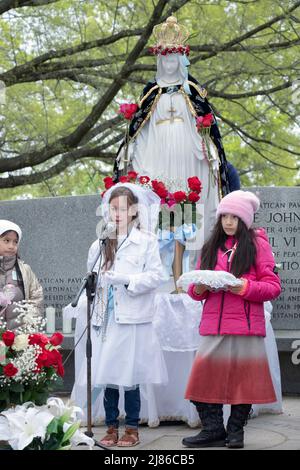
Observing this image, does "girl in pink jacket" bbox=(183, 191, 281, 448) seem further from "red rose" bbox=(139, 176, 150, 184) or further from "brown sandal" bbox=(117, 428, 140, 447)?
"red rose" bbox=(139, 176, 150, 184)

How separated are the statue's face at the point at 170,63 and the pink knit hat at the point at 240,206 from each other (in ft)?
6.99

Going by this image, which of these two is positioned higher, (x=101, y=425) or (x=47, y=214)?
(x=47, y=214)

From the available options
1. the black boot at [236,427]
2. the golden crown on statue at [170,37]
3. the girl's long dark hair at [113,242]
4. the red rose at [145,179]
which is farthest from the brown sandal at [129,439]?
the golden crown on statue at [170,37]

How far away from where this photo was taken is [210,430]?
6.82 meters

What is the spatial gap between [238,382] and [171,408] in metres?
1.38

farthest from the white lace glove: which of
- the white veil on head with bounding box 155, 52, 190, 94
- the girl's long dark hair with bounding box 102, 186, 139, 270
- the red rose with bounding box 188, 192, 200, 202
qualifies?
the white veil on head with bounding box 155, 52, 190, 94

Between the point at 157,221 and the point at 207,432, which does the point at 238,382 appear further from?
the point at 157,221

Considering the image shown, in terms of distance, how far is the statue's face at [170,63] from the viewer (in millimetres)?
8719

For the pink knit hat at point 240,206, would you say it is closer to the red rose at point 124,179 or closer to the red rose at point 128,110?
the red rose at point 124,179

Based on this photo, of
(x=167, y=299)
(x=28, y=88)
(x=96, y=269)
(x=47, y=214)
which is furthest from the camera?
(x=28, y=88)

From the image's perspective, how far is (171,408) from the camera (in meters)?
8.00

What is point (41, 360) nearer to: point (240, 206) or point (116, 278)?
point (116, 278)

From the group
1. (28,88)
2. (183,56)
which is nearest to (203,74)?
(28,88)

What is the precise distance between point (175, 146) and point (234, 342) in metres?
2.40
